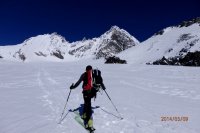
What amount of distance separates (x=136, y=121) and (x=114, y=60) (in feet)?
332

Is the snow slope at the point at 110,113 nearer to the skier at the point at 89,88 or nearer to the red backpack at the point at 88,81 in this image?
the skier at the point at 89,88

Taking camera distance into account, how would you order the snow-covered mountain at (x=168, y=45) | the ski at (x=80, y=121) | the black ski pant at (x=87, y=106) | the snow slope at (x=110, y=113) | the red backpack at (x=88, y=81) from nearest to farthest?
the ski at (x=80, y=121) < the snow slope at (x=110, y=113) < the black ski pant at (x=87, y=106) < the red backpack at (x=88, y=81) < the snow-covered mountain at (x=168, y=45)

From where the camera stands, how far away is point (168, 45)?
5089 inches

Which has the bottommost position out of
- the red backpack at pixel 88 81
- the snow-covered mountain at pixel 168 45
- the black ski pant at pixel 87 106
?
the black ski pant at pixel 87 106

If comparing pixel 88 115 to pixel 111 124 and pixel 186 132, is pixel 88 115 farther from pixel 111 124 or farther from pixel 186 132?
pixel 186 132

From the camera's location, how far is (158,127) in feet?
38.0

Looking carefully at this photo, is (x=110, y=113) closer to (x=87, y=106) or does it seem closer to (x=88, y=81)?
(x=87, y=106)

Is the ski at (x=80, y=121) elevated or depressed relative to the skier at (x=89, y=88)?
depressed

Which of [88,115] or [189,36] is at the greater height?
[189,36]

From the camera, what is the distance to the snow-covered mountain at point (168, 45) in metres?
111

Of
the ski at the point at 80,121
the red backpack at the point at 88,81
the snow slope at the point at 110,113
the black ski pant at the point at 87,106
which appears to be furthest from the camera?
the red backpack at the point at 88,81

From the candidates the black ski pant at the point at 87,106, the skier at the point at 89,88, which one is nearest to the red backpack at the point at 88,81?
the skier at the point at 89,88

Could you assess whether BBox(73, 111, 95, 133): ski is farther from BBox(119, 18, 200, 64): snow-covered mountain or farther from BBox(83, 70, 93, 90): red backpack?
BBox(119, 18, 200, 64): snow-covered mountain


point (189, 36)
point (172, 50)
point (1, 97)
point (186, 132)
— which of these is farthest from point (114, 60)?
point (186, 132)
